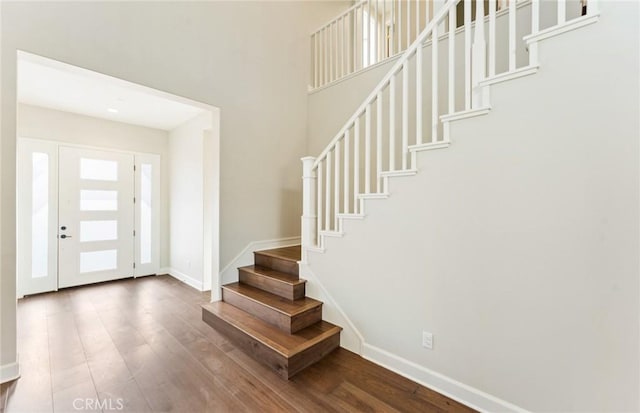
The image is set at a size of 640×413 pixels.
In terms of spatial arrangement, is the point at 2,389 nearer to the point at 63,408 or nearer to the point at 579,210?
the point at 63,408

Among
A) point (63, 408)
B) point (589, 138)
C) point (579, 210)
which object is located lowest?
point (63, 408)

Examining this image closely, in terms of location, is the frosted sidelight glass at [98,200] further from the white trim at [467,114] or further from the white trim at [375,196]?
the white trim at [467,114]

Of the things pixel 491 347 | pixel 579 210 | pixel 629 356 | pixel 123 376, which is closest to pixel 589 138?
pixel 579 210

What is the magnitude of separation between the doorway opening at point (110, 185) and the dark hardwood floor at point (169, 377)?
3.18ft

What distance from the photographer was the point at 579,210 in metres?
1.44

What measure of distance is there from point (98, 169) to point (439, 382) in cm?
549

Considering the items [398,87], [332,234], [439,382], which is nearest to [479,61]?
[398,87]

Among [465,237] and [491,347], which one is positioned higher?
[465,237]

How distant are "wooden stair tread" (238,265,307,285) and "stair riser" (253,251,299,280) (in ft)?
0.13

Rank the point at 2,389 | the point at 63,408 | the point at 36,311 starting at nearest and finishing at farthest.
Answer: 1. the point at 63,408
2. the point at 2,389
3. the point at 36,311

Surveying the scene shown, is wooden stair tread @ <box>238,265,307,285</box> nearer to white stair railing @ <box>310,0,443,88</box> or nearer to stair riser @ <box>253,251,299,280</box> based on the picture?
stair riser @ <box>253,251,299,280</box>

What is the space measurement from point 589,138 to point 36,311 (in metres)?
5.43

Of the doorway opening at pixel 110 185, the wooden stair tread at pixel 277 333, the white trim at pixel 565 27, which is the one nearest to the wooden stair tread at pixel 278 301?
the wooden stair tread at pixel 277 333

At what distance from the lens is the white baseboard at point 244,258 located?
329 centimetres
